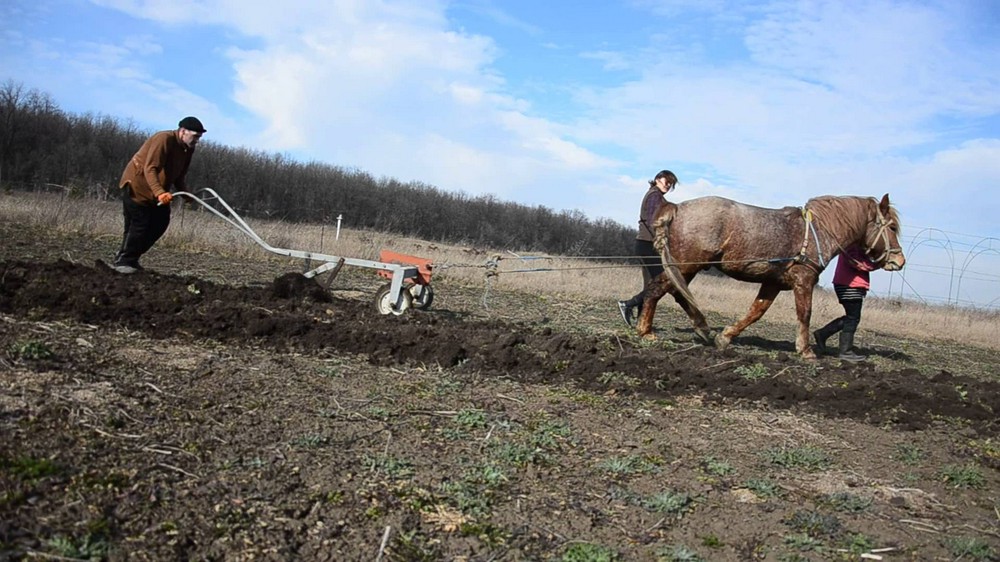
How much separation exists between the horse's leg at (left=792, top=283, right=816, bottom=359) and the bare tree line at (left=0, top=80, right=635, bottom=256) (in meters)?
34.1

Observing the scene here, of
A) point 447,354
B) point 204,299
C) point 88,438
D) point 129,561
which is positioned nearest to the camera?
point 129,561

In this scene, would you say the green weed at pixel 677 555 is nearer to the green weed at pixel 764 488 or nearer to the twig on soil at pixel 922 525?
the green weed at pixel 764 488

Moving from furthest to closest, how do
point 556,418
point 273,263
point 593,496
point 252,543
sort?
point 273,263, point 556,418, point 593,496, point 252,543

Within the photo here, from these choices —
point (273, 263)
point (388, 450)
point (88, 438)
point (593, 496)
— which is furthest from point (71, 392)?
point (273, 263)

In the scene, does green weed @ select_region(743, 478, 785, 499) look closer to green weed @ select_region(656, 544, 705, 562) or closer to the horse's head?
green weed @ select_region(656, 544, 705, 562)

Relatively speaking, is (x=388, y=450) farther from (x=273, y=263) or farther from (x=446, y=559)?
(x=273, y=263)

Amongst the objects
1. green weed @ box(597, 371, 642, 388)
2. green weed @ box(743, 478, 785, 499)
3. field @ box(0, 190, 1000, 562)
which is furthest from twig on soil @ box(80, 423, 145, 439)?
green weed @ box(597, 371, 642, 388)

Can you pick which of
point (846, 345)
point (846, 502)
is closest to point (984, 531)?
point (846, 502)

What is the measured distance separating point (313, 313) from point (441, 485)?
4327mm

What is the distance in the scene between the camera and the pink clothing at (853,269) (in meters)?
9.30

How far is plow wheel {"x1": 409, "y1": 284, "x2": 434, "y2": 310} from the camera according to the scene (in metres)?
9.02

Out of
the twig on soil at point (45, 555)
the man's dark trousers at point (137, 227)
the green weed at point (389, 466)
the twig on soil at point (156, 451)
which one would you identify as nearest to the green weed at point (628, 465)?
the green weed at point (389, 466)

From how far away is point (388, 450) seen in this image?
4.11 m

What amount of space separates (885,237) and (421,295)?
17.5ft
